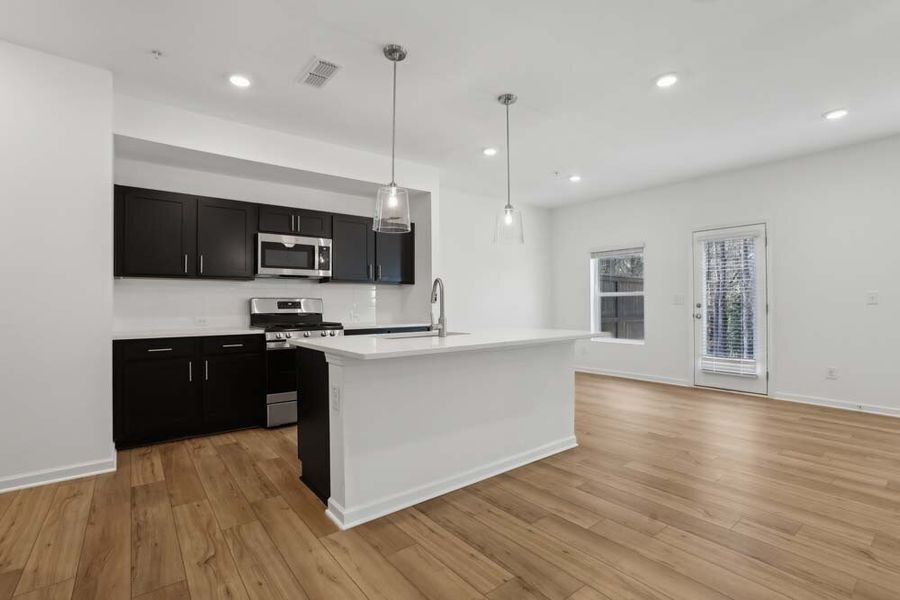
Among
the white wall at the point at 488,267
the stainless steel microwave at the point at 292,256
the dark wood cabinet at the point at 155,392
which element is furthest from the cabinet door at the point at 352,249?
the dark wood cabinet at the point at 155,392

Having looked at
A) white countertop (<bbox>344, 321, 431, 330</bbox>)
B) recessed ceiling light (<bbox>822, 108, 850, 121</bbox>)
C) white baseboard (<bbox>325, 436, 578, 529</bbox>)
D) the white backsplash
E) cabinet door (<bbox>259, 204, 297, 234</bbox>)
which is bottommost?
white baseboard (<bbox>325, 436, 578, 529</bbox>)

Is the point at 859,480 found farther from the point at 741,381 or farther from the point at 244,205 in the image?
the point at 244,205

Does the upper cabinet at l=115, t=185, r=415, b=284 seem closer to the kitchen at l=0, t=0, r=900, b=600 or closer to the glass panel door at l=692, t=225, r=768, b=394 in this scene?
the kitchen at l=0, t=0, r=900, b=600

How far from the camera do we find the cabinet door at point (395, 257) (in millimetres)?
5148

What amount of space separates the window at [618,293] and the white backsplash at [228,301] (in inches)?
124

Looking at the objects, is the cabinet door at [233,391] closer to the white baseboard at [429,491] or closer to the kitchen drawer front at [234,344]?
the kitchen drawer front at [234,344]

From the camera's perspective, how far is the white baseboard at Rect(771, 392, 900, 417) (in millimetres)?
4395

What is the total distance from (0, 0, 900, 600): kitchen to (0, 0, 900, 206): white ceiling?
0.03 metres

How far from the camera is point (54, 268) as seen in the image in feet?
9.50

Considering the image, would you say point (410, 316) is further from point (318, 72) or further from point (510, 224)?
point (318, 72)

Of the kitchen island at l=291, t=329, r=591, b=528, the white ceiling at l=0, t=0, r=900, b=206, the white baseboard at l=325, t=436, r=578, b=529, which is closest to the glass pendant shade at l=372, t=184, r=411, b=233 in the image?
the kitchen island at l=291, t=329, r=591, b=528

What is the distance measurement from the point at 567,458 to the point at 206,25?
11.8 ft

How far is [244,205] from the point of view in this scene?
427 cm

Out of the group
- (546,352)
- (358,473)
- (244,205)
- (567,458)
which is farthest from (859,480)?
(244,205)
